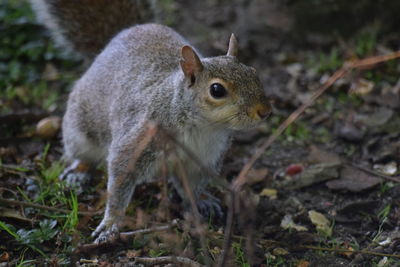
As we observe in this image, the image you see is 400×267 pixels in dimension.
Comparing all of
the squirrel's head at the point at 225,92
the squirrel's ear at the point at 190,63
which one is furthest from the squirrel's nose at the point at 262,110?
the squirrel's ear at the point at 190,63

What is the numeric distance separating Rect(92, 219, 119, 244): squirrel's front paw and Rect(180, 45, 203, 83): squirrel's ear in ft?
2.30

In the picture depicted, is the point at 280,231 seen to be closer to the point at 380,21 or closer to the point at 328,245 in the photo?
the point at 328,245

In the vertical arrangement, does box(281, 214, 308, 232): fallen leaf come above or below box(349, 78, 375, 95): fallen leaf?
below

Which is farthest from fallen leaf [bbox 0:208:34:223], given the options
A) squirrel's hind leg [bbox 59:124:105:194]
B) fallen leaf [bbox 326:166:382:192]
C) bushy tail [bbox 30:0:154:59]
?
fallen leaf [bbox 326:166:382:192]

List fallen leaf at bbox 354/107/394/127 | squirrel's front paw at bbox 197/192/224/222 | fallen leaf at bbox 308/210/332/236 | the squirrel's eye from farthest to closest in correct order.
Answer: fallen leaf at bbox 354/107/394/127 < squirrel's front paw at bbox 197/192/224/222 < fallen leaf at bbox 308/210/332/236 < the squirrel's eye

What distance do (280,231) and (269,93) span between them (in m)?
1.51

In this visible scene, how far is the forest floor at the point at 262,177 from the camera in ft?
7.75

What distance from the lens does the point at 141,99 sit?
2.60 meters

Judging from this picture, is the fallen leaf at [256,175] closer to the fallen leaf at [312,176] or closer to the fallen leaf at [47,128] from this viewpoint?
the fallen leaf at [312,176]

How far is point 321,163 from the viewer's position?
321cm

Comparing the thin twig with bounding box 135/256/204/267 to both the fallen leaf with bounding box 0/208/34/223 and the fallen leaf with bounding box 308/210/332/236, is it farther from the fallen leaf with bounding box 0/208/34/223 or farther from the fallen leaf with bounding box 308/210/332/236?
the fallen leaf with bounding box 308/210/332/236

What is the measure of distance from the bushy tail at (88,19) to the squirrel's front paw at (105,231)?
1.27 m

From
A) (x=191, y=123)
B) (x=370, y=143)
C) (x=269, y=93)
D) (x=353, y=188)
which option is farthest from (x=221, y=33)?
(x=191, y=123)

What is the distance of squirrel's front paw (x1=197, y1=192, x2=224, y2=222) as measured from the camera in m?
2.82
